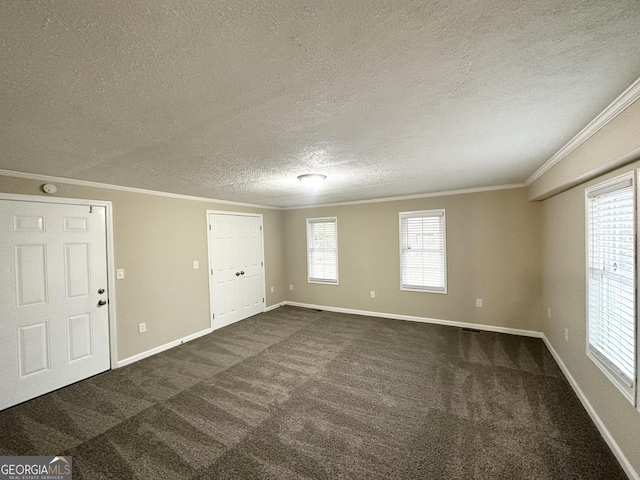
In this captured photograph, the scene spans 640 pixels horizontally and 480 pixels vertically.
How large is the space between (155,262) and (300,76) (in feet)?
11.8

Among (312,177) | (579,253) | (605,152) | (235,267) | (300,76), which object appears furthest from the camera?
(235,267)

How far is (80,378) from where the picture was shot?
3.03m

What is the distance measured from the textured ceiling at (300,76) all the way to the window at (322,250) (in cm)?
340

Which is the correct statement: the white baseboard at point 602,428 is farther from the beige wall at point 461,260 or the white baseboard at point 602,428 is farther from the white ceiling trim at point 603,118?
the white ceiling trim at point 603,118

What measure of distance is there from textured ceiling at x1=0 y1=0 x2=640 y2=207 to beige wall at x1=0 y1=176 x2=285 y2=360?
1.23m

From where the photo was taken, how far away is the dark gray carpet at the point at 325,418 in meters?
1.82

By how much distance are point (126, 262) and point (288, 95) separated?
10.9 feet

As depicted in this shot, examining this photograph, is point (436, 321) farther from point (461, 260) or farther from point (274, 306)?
point (274, 306)

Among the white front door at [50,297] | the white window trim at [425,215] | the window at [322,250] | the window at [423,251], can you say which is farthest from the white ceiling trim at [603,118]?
the white front door at [50,297]

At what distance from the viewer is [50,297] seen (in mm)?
2836

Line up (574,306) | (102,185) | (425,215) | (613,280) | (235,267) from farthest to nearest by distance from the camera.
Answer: (235,267)
(425,215)
(102,185)
(574,306)
(613,280)

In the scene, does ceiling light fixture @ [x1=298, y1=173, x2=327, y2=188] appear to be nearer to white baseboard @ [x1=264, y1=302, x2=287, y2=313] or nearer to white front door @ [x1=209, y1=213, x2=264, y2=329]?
white front door @ [x1=209, y1=213, x2=264, y2=329]

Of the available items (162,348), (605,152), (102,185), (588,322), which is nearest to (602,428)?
(588,322)

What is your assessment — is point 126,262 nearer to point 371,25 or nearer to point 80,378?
point 80,378
